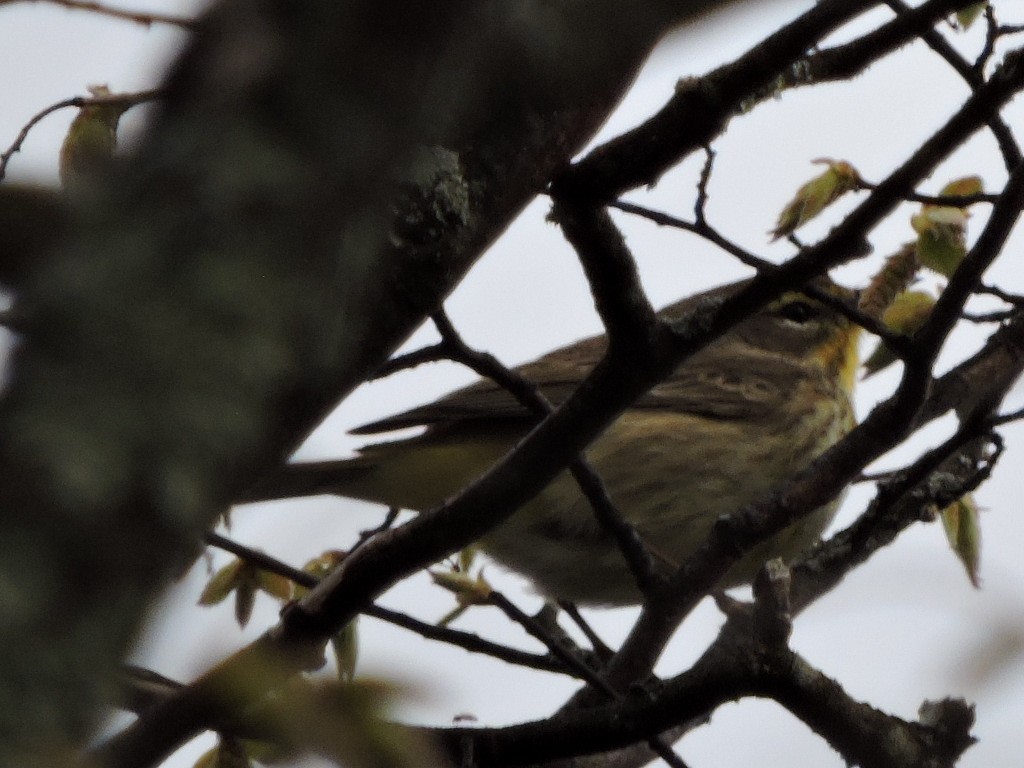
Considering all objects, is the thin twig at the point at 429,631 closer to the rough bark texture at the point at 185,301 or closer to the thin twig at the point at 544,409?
the thin twig at the point at 544,409

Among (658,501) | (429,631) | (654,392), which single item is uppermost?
(654,392)

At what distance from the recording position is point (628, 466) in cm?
569

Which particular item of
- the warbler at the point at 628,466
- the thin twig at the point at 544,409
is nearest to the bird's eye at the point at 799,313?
the warbler at the point at 628,466

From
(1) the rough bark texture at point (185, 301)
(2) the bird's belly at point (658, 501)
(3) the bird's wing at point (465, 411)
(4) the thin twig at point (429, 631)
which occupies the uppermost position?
(3) the bird's wing at point (465, 411)

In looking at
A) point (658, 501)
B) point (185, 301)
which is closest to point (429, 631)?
point (658, 501)

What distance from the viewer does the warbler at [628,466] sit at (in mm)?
5301

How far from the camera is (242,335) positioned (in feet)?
3.27

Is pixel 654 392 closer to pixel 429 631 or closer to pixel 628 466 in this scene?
pixel 628 466

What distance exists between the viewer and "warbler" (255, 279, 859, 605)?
17.4 feet

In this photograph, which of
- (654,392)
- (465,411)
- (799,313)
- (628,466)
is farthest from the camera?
(799,313)

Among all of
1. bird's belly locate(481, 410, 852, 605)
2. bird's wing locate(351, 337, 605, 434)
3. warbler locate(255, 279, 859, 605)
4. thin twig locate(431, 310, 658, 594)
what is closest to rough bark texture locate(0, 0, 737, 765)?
thin twig locate(431, 310, 658, 594)

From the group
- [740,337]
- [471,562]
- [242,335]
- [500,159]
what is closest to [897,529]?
[471,562]

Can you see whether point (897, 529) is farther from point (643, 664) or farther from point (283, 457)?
point (283, 457)

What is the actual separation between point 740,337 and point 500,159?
439 centimetres
